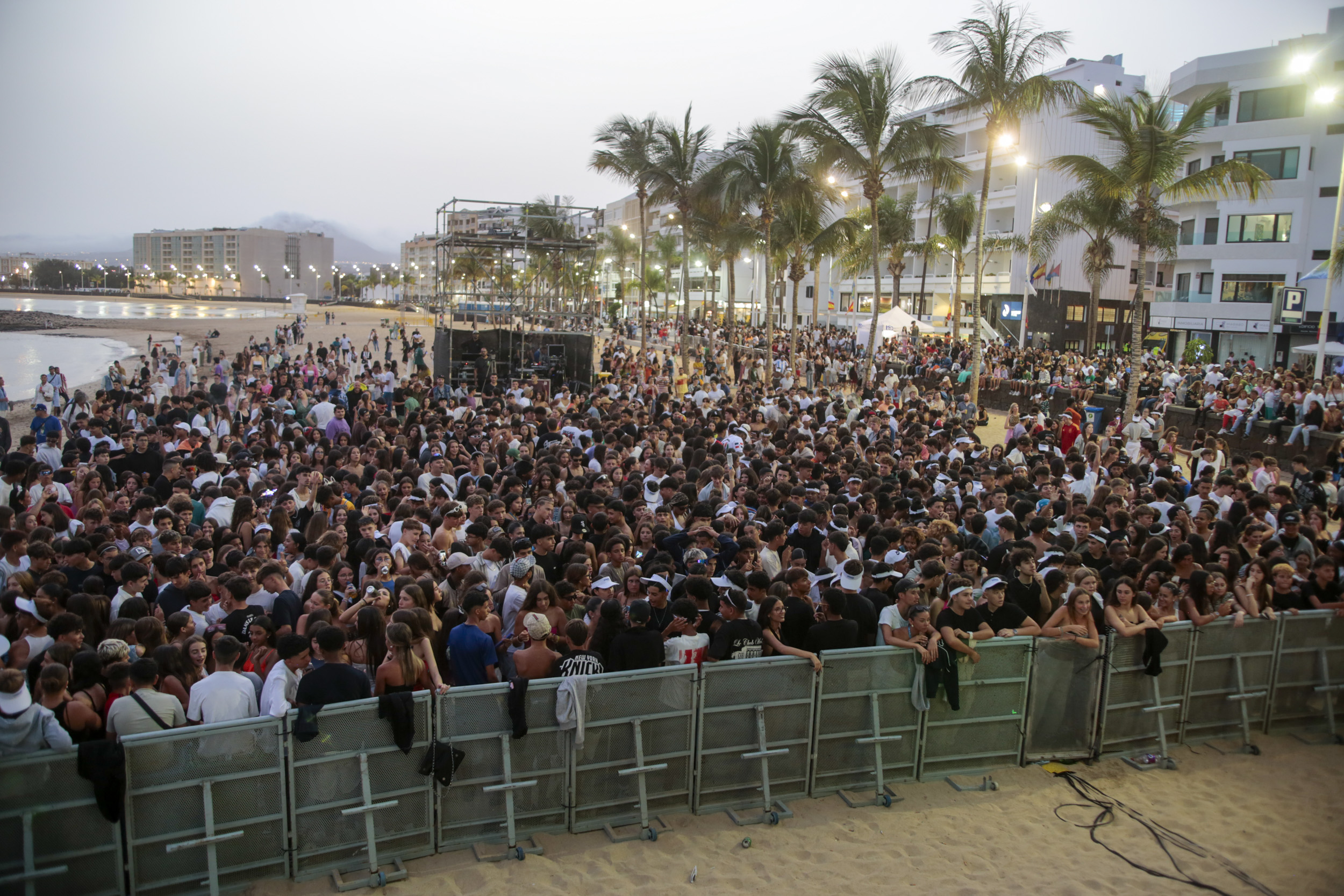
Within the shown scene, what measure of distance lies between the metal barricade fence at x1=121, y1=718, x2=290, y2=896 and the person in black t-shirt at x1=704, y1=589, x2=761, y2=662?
109 inches

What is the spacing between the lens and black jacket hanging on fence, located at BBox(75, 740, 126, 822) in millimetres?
4480

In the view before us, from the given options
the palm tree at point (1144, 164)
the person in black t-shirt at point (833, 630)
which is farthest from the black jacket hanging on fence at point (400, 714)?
the palm tree at point (1144, 164)

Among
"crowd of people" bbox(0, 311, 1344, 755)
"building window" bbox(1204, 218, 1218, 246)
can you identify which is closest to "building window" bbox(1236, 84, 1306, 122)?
"building window" bbox(1204, 218, 1218, 246)

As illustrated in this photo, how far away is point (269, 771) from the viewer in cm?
495

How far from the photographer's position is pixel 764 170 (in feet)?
88.4

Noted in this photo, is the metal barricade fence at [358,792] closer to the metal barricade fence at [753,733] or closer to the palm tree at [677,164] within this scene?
the metal barricade fence at [753,733]

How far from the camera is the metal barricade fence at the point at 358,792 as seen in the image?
508 cm

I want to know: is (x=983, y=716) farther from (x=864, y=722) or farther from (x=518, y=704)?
(x=518, y=704)

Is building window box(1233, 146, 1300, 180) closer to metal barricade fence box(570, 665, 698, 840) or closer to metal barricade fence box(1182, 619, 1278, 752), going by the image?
metal barricade fence box(1182, 619, 1278, 752)

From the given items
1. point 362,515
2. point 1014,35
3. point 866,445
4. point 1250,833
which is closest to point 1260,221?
point 1014,35

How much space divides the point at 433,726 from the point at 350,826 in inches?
29.7

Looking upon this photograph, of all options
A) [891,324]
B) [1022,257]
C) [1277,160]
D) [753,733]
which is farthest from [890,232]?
[753,733]

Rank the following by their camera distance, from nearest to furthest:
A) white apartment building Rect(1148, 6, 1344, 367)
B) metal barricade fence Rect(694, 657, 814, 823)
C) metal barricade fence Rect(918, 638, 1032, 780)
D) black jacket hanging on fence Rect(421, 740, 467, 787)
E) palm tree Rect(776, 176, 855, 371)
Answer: black jacket hanging on fence Rect(421, 740, 467, 787) < metal barricade fence Rect(694, 657, 814, 823) < metal barricade fence Rect(918, 638, 1032, 780) < palm tree Rect(776, 176, 855, 371) < white apartment building Rect(1148, 6, 1344, 367)

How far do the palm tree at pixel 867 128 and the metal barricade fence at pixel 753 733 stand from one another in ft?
66.6
